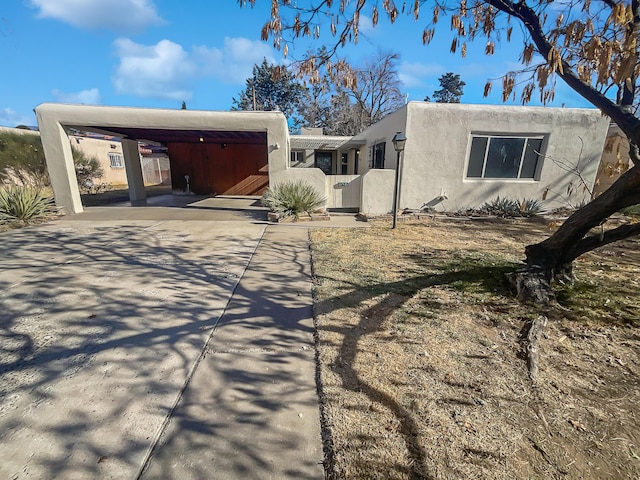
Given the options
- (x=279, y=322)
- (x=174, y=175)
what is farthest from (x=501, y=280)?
(x=174, y=175)

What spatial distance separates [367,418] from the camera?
191 cm

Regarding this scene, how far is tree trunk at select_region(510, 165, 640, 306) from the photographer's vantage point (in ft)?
10.1

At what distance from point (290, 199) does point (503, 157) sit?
25.1 ft

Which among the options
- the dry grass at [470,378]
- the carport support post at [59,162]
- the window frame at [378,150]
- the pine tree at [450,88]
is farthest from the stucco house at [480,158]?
the pine tree at [450,88]

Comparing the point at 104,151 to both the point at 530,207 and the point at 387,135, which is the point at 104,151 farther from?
the point at 530,207

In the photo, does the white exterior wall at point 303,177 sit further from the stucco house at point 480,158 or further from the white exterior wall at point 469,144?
the white exterior wall at point 469,144

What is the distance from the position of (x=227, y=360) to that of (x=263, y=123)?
25.8 ft

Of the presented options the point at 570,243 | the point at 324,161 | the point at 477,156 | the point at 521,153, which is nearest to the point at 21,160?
the point at 324,161

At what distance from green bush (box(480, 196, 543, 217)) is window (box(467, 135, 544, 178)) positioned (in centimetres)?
90

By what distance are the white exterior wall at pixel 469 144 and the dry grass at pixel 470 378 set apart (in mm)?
5990

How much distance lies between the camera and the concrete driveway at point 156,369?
5.42ft

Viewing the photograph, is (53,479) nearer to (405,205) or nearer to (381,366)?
(381,366)

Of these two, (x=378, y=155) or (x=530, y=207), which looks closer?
(x=530, y=207)

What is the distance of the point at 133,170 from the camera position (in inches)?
512
